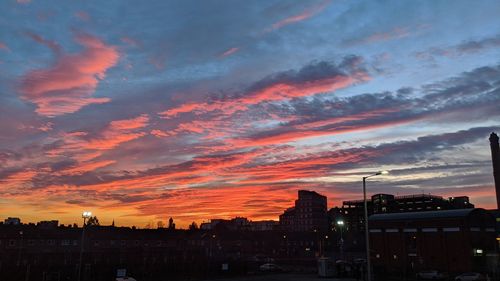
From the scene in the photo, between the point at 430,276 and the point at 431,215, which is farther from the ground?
the point at 431,215

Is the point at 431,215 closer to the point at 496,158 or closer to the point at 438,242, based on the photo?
the point at 438,242

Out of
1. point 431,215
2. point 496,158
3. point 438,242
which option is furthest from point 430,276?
point 496,158

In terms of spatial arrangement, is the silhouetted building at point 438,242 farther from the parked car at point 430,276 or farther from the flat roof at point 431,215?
the parked car at point 430,276

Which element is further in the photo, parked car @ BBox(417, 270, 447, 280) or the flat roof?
the flat roof

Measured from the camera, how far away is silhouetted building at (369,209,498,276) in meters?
82.9

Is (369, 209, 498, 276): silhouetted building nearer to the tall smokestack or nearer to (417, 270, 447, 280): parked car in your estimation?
(417, 270, 447, 280): parked car

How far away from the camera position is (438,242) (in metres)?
87.8

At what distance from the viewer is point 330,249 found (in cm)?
16625

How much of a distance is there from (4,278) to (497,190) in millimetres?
131351

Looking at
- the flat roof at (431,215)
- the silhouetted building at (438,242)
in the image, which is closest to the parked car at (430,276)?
the silhouetted building at (438,242)

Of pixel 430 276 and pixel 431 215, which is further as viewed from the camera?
pixel 431 215

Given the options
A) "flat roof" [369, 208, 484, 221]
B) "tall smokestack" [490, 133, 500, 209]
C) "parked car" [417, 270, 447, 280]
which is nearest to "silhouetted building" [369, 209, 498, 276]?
"flat roof" [369, 208, 484, 221]

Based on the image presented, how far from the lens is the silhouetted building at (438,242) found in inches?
3263

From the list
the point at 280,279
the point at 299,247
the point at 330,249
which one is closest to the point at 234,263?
the point at 280,279
